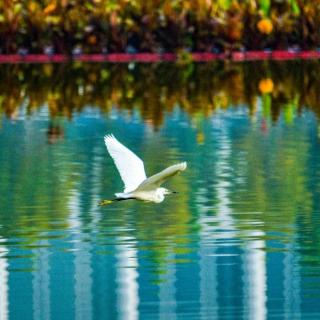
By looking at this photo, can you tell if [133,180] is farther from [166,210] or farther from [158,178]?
[166,210]

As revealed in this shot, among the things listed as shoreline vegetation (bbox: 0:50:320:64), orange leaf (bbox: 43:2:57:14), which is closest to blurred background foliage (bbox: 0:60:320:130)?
shoreline vegetation (bbox: 0:50:320:64)

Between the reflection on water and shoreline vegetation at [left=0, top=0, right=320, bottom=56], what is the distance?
5.05 m

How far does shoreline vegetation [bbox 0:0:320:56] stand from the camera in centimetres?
2697

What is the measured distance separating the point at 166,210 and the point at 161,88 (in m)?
10.3

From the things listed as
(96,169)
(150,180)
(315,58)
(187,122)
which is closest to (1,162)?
(96,169)

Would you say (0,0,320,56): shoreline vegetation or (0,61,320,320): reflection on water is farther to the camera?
(0,0,320,56): shoreline vegetation

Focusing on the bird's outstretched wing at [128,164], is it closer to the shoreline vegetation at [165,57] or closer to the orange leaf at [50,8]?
the shoreline vegetation at [165,57]

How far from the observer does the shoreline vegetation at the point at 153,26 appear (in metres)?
27.0

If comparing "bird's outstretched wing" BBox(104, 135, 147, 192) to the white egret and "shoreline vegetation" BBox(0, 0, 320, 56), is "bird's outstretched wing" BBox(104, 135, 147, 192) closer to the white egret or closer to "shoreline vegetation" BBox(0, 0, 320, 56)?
the white egret

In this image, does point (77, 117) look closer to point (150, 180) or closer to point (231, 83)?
point (231, 83)

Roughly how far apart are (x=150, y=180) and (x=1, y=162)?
474cm

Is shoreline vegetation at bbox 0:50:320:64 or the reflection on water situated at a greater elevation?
the reflection on water

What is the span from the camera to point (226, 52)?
27.2 meters

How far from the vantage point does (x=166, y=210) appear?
12242 millimetres
